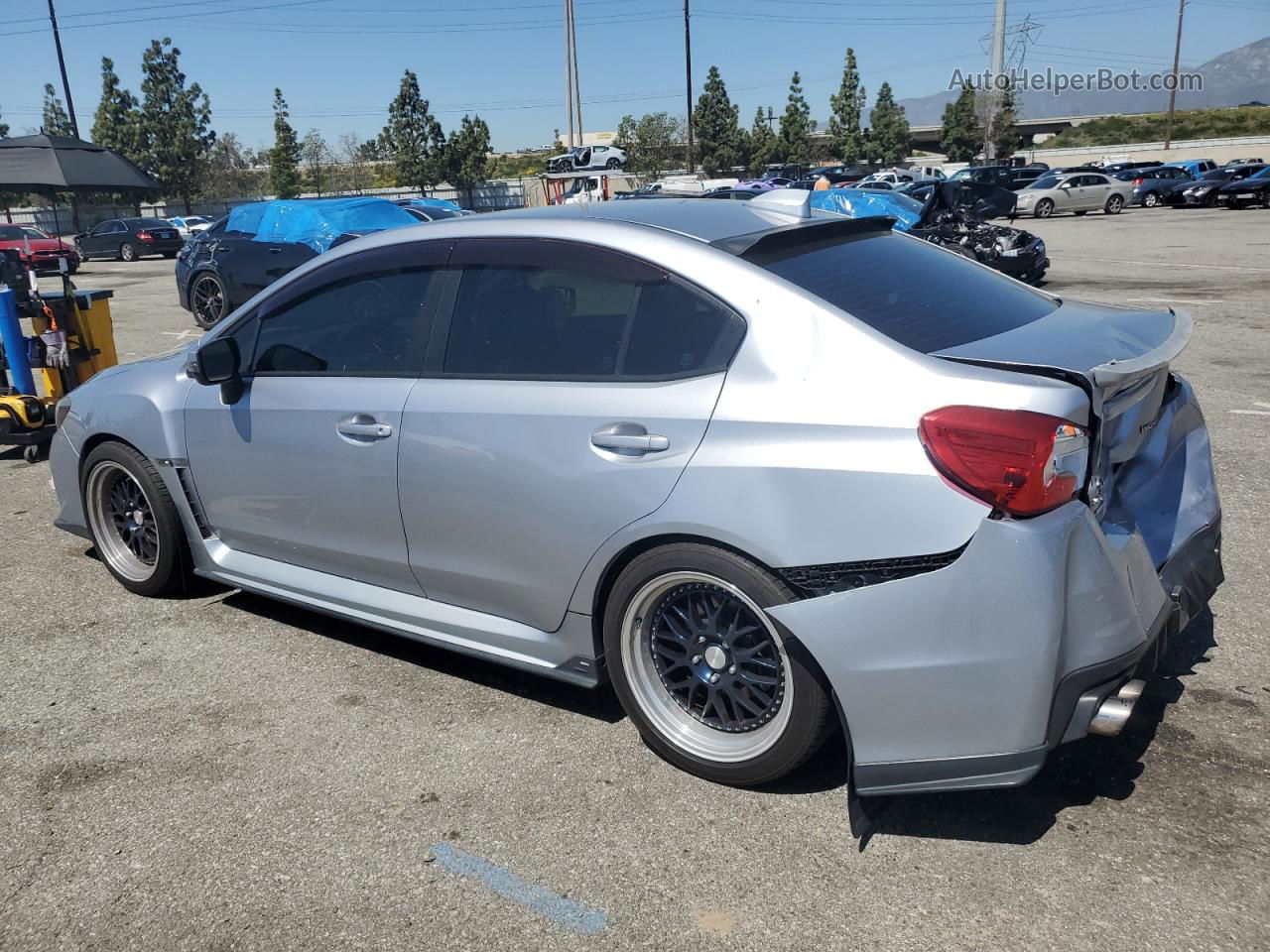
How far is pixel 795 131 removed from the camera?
80.2 meters

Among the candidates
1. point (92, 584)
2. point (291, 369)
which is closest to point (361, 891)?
point (291, 369)

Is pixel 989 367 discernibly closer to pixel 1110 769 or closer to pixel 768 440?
pixel 768 440

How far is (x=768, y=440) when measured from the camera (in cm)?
278

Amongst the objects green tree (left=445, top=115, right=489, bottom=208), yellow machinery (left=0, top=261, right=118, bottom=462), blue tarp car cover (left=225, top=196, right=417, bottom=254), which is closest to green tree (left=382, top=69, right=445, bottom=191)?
green tree (left=445, top=115, right=489, bottom=208)

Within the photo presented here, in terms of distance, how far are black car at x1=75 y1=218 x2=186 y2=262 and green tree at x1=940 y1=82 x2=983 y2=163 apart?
6145cm

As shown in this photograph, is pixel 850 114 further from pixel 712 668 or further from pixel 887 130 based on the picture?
pixel 712 668

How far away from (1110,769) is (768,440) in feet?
4.77

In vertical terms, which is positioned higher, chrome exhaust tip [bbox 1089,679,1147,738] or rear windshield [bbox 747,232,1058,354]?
rear windshield [bbox 747,232,1058,354]

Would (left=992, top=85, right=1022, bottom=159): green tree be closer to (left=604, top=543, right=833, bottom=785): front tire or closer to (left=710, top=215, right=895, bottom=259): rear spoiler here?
(left=710, top=215, right=895, bottom=259): rear spoiler

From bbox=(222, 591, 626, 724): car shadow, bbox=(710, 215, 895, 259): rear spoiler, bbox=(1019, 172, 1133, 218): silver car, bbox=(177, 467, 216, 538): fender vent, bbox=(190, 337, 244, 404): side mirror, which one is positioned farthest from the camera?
bbox=(1019, 172, 1133, 218): silver car

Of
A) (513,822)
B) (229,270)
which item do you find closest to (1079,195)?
(229,270)

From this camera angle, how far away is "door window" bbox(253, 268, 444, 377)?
144 inches

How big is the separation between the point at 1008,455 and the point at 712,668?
1077 mm

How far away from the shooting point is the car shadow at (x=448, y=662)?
3.72 meters
